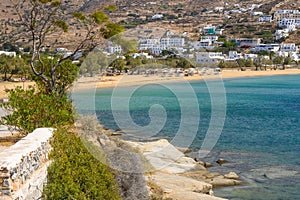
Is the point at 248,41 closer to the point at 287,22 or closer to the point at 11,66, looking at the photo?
the point at 287,22

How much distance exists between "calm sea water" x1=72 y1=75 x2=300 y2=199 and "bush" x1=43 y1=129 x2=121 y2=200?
22.0 ft

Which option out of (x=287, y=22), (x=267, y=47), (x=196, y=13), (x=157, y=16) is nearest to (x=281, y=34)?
(x=287, y=22)

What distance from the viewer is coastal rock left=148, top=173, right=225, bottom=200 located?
11.8 meters

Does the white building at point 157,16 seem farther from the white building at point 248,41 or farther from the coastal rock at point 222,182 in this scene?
the coastal rock at point 222,182

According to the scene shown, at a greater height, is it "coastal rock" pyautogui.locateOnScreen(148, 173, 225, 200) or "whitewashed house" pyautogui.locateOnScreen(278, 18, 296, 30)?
"whitewashed house" pyautogui.locateOnScreen(278, 18, 296, 30)

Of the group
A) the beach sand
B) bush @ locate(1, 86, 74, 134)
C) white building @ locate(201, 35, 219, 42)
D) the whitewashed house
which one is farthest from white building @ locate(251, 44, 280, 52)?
bush @ locate(1, 86, 74, 134)

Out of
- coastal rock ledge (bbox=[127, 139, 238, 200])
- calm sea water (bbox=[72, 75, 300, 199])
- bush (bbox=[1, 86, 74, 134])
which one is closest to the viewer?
bush (bbox=[1, 86, 74, 134])

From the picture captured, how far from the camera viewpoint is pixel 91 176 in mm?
7977

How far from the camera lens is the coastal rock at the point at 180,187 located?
11.8m

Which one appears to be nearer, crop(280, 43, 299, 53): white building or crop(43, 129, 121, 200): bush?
crop(43, 129, 121, 200): bush

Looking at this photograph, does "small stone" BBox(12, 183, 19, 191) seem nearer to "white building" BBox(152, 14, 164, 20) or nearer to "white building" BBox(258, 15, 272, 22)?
"white building" BBox(152, 14, 164, 20)

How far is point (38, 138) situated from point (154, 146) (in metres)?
10.6

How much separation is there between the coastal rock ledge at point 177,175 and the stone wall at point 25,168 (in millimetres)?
4524

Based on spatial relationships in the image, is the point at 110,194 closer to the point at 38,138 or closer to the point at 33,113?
the point at 38,138
